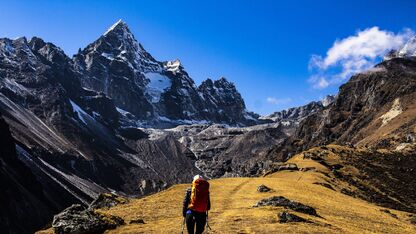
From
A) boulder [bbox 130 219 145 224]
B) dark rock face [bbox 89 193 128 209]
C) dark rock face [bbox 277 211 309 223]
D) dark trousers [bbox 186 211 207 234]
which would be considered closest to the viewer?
dark trousers [bbox 186 211 207 234]

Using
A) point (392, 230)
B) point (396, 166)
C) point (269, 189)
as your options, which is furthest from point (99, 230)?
point (396, 166)

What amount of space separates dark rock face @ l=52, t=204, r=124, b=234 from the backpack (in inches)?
298

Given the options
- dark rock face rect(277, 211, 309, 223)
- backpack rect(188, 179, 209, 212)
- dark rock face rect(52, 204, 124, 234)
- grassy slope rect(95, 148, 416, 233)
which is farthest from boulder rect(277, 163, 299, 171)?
backpack rect(188, 179, 209, 212)

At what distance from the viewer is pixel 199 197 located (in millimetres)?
24078

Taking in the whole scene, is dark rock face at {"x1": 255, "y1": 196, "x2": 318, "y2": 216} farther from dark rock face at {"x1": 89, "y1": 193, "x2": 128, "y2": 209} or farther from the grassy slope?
dark rock face at {"x1": 89, "y1": 193, "x2": 128, "y2": 209}

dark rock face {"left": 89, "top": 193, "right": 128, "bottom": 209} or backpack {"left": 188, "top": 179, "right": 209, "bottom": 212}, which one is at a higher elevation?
dark rock face {"left": 89, "top": 193, "right": 128, "bottom": 209}

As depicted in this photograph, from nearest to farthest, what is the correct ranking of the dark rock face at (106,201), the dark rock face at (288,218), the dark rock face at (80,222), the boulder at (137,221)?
1. the dark rock face at (80,222)
2. the dark rock face at (288,218)
3. the boulder at (137,221)
4. the dark rock face at (106,201)

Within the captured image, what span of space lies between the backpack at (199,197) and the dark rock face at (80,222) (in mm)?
7577

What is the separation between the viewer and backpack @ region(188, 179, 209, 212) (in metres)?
24.0

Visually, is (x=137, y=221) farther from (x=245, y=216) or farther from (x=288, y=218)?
(x=288, y=218)

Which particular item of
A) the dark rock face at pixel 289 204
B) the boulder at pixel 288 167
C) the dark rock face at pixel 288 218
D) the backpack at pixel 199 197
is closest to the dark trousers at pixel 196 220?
the backpack at pixel 199 197

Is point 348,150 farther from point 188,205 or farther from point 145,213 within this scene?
point 188,205

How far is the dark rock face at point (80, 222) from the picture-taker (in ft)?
91.4

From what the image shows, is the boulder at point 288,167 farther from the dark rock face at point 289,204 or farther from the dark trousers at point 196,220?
the dark trousers at point 196,220
